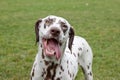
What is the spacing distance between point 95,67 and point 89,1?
639 inches

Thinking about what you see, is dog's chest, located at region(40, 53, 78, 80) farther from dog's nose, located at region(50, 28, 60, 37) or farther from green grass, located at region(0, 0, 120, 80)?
green grass, located at region(0, 0, 120, 80)

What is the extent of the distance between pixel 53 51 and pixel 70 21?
1136 cm

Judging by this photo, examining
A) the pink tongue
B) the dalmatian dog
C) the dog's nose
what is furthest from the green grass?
the dog's nose

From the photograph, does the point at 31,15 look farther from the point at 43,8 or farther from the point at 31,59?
the point at 31,59

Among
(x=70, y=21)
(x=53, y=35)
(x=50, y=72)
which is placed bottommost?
(x=70, y=21)

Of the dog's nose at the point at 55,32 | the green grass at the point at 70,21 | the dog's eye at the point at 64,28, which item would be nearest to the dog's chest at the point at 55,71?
the dog's eye at the point at 64,28

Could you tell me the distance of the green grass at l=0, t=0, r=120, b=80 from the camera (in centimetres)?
875

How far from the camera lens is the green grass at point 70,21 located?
875 cm

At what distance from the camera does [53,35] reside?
15.5 ft

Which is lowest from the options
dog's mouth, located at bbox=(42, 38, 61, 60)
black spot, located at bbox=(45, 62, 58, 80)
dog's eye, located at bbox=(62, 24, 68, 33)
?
black spot, located at bbox=(45, 62, 58, 80)

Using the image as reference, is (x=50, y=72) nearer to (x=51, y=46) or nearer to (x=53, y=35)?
(x=51, y=46)

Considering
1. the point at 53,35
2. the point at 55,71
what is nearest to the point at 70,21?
the point at 55,71

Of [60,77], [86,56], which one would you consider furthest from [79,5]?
[60,77]

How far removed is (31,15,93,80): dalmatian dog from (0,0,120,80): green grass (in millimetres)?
2519
